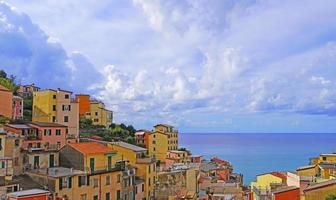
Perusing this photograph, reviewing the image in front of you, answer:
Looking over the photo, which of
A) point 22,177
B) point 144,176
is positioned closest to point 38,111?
point 144,176

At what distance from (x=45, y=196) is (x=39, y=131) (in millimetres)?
13446

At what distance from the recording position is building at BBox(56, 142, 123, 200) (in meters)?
32.3

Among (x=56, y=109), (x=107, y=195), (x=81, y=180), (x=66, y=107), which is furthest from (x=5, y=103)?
(x=107, y=195)

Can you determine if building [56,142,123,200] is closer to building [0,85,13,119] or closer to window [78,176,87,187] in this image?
window [78,176,87,187]

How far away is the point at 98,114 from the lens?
73.6 meters

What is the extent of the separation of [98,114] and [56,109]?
83.4ft

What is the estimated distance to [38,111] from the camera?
4872 centimetres

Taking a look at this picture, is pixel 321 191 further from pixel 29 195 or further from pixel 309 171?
pixel 309 171

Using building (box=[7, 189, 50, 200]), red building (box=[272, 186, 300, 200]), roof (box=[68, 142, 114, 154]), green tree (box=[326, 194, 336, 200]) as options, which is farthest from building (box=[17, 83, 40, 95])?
green tree (box=[326, 194, 336, 200])

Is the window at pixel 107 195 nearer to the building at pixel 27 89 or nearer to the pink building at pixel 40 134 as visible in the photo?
the pink building at pixel 40 134

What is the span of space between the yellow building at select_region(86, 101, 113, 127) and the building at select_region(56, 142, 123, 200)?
35490 mm

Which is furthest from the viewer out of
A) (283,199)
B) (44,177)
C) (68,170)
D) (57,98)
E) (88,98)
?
(88,98)

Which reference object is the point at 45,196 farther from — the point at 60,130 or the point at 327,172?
the point at 327,172

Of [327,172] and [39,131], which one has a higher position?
[39,131]
